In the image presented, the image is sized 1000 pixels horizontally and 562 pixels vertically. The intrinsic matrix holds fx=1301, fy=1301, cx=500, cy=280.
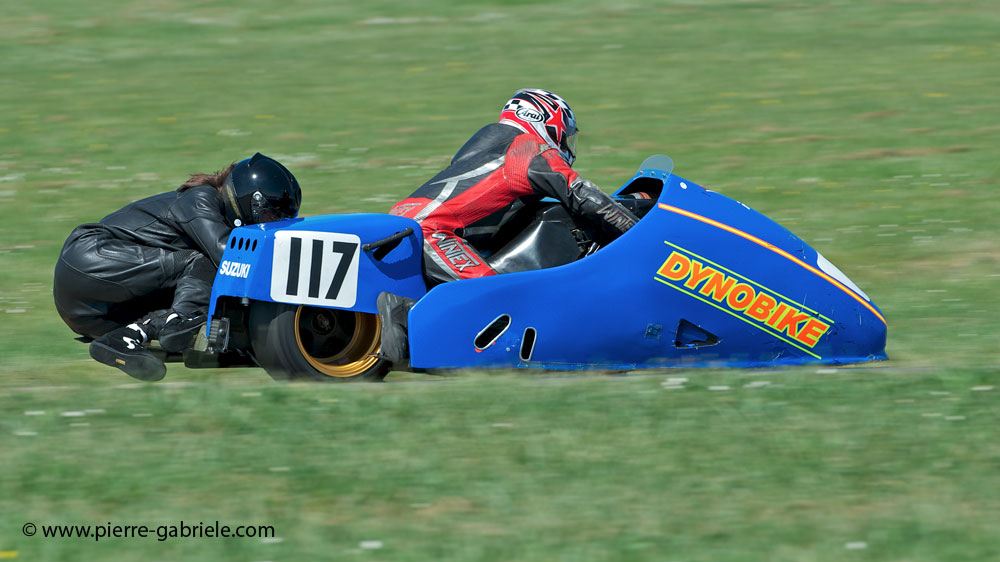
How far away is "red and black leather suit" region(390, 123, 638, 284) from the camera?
7285 mm

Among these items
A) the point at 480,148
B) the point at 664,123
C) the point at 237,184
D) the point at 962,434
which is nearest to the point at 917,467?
the point at 962,434

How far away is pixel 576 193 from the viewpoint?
7285 mm

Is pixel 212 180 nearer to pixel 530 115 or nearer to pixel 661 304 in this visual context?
pixel 530 115

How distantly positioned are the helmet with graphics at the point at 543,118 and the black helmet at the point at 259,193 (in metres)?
1.36

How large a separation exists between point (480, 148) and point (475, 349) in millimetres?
1271

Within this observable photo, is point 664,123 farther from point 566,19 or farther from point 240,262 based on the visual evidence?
point 240,262

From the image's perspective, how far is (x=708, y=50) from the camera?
861 inches

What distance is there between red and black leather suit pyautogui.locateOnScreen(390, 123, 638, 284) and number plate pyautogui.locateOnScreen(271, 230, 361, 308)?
0.52m

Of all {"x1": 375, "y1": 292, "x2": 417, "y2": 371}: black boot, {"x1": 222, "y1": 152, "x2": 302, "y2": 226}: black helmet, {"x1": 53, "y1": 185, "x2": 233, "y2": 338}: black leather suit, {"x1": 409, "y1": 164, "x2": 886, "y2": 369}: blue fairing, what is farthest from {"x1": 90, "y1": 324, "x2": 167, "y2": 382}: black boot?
{"x1": 409, "y1": 164, "x2": 886, "y2": 369}: blue fairing

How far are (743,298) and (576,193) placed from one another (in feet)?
3.58

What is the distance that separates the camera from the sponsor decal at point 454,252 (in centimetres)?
731

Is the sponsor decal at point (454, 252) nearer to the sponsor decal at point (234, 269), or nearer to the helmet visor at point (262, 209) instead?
the helmet visor at point (262, 209)

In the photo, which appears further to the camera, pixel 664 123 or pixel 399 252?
pixel 664 123

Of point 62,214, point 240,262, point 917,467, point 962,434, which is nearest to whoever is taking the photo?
point 917,467
